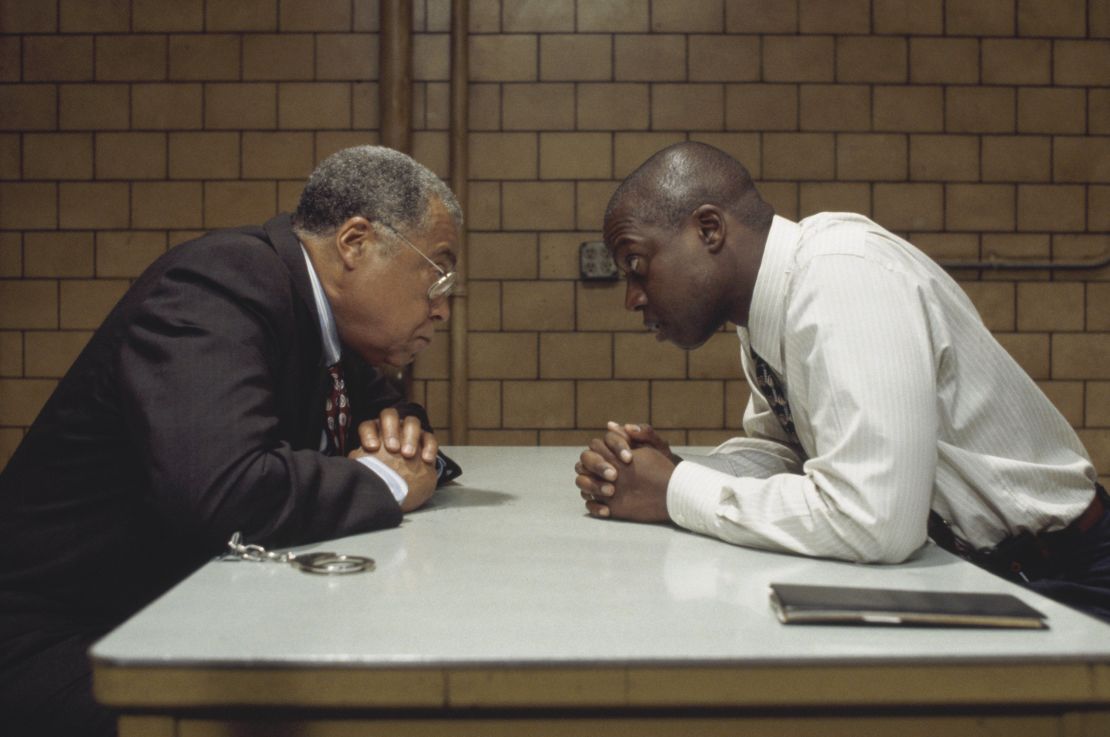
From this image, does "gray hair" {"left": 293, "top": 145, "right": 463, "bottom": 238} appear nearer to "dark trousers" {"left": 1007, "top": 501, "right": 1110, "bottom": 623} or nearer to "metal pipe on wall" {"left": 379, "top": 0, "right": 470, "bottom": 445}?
"dark trousers" {"left": 1007, "top": 501, "right": 1110, "bottom": 623}

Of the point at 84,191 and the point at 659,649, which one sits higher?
the point at 84,191

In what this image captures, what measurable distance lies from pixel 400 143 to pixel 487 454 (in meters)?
1.59

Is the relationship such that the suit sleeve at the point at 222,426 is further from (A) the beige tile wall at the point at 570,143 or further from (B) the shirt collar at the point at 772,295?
(A) the beige tile wall at the point at 570,143

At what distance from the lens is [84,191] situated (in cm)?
357

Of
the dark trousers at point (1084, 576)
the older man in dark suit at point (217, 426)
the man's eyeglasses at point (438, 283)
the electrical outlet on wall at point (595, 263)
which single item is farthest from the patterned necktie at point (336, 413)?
the electrical outlet on wall at point (595, 263)

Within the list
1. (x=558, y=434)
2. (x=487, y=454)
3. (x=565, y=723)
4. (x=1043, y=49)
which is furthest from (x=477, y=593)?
(x=1043, y=49)

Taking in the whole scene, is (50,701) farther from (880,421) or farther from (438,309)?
(880,421)

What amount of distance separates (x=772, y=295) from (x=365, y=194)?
0.74 metres

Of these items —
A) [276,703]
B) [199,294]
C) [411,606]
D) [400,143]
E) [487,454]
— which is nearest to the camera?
[276,703]

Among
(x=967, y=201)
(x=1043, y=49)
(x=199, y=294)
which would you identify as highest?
(x=1043, y=49)

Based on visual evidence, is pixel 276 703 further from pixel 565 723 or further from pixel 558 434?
pixel 558 434

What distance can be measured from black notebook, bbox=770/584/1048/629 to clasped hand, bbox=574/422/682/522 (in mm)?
479

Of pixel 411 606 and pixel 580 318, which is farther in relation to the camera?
pixel 580 318

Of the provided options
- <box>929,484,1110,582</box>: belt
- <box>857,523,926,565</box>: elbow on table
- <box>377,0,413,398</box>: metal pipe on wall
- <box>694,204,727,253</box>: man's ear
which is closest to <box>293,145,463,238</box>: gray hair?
<box>694,204,727,253</box>: man's ear
